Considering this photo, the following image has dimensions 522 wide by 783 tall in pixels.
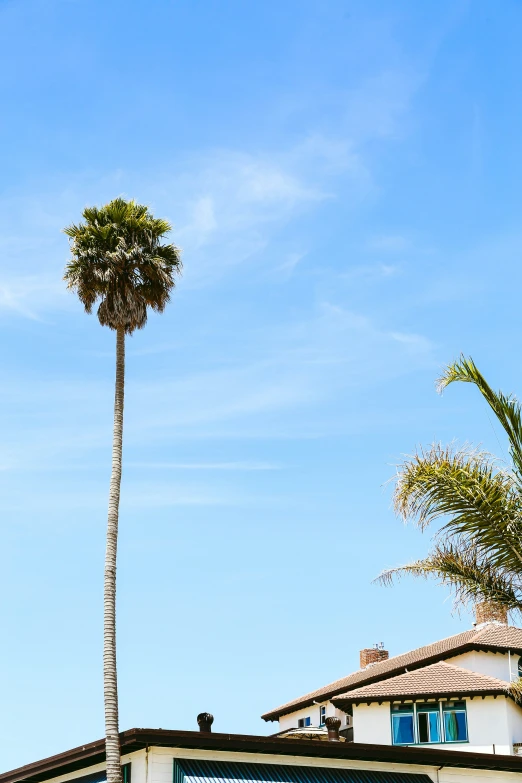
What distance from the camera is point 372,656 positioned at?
54.9 metres

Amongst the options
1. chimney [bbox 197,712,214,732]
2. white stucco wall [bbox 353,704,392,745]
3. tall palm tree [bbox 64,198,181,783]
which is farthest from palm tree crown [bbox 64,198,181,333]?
white stucco wall [bbox 353,704,392,745]

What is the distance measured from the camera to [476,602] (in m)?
21.3

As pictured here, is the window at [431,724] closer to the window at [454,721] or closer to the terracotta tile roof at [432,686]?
the window at [454,721]

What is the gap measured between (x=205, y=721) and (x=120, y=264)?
1553 centimetres

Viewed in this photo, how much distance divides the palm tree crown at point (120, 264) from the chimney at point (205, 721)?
44.8 ft

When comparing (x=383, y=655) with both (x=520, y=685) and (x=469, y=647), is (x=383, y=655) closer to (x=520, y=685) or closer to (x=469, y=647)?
(x=469, y=647)

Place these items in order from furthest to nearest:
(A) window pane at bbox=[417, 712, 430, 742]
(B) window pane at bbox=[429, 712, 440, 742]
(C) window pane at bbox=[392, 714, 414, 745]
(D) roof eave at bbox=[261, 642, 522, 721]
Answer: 1. (D) roof eave at bbox=[261, 642, 522, 721]
2. (C) window pane at bbox=[392, 714, 414, 745]
3. (A) window pane at bbox=[417, 712, 430, 742]
4. (B) window pane at bbox=[429, 712, 440, 742]

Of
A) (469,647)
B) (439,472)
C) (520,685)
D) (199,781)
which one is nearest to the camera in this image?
(439,472)

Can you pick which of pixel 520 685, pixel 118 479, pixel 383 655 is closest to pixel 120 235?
pixel 118 479

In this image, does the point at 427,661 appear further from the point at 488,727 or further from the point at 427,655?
the point at 488,727

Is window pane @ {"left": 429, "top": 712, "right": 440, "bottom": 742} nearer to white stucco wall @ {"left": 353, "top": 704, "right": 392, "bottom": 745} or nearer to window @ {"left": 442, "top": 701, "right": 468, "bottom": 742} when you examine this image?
window @ {"left": 442, "top": 701, "right": 468, "bottom": 742}

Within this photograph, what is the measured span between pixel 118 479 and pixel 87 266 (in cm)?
742

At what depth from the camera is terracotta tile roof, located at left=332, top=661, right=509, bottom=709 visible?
37844 millimetres

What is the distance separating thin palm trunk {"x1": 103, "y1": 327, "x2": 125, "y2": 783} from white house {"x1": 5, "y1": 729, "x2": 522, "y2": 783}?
1.48 feet
